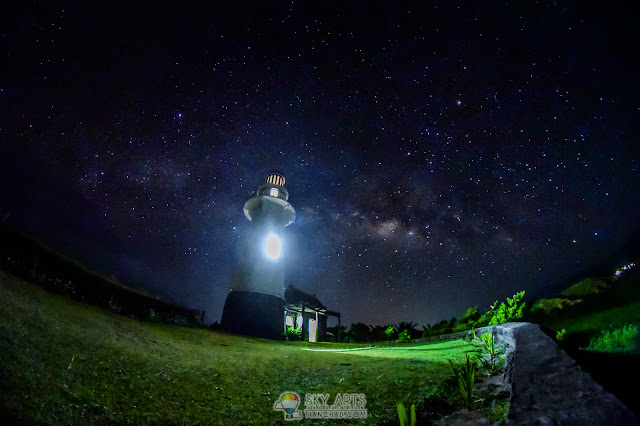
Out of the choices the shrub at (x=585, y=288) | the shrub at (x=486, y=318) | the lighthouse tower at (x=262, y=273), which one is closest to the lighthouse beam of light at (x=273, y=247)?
the lighthouse tower at (x=262, y=273)

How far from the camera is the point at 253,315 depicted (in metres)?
22.9

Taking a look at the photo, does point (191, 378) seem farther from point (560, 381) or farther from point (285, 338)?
point (285, 338)

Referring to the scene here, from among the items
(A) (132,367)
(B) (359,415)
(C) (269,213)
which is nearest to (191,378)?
(A) (132,367)

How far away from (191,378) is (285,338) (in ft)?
58.1

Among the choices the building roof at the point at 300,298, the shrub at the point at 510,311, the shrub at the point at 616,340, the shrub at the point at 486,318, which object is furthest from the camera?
the building roof at the point at 300,298

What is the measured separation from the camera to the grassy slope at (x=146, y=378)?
13.7 ft

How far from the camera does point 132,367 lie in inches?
238

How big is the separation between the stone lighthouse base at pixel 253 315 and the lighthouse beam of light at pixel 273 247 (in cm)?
380

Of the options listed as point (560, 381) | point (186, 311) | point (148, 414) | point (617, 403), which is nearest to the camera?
point (617, 403)

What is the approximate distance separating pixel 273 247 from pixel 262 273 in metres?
2.97

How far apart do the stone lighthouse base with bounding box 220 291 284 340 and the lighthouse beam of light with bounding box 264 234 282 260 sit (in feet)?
12.5

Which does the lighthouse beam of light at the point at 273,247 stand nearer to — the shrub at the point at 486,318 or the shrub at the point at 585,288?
the shrub at the point at 486,318

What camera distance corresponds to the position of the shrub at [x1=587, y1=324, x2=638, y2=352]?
493 cm

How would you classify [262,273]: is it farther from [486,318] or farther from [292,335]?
[486,318]
